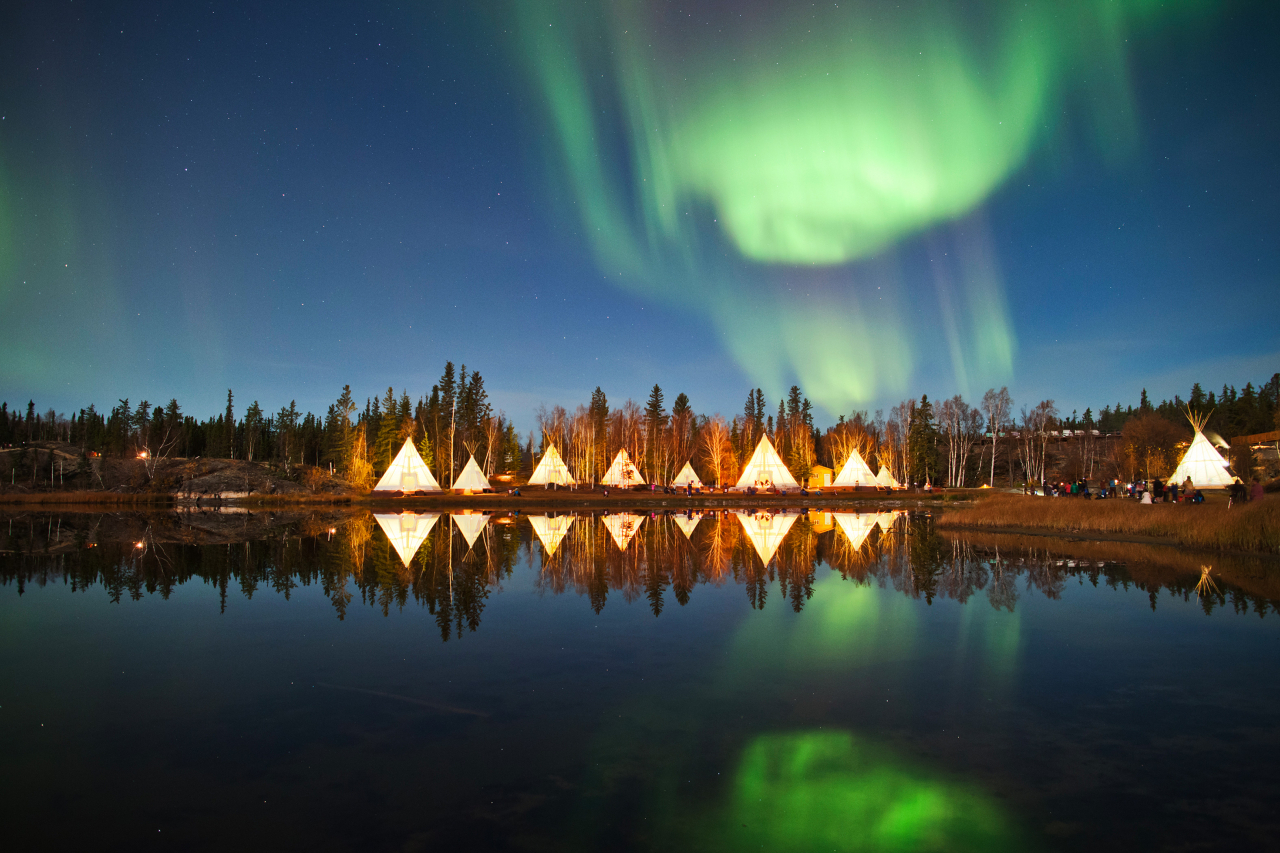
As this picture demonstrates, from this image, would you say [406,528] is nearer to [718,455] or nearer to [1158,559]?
[1158,559]

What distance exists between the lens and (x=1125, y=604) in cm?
1430

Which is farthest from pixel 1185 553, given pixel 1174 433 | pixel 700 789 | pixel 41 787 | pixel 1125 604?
pixel 1174 433

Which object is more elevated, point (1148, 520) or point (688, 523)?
point (1148, 520)

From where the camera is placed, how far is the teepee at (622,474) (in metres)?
78.5

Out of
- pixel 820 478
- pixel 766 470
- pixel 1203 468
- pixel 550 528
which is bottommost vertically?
pixel 550 528

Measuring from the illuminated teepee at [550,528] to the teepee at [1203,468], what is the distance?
138 feet

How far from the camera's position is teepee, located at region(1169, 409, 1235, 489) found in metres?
47.8

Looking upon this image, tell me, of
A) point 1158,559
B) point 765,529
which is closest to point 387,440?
point 765,529

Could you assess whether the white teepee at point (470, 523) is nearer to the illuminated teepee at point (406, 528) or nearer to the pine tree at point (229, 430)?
the illuminated teepee at point (406, 528)

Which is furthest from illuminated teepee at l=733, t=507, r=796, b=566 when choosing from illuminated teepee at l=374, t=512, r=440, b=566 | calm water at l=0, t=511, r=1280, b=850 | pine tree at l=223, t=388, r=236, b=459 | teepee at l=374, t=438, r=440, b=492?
pine tree at l=223, t=388, r=236, b=459

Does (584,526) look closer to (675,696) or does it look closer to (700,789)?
(675,696)

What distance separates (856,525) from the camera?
114 feet

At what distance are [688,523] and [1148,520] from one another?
63.8 feet

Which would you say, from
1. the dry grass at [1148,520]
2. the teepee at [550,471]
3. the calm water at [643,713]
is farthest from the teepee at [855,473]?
the calm water at [643,713]
